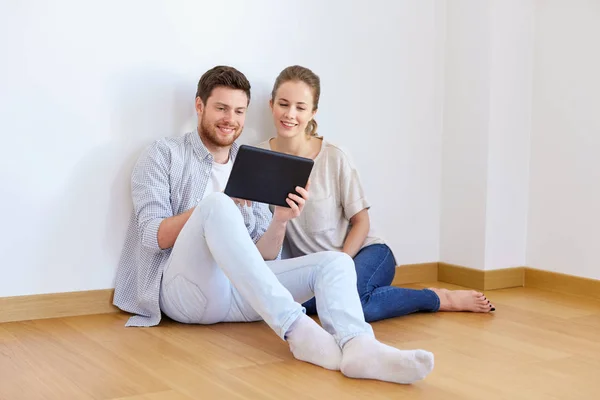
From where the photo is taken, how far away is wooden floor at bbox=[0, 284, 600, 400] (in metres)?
1.84

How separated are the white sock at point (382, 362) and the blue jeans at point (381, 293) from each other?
67cm

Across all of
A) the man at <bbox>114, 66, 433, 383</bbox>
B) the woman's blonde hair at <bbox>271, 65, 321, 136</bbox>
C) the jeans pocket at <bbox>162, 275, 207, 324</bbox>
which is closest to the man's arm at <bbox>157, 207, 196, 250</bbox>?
the man at <bbox>114, 66, 433, 383</bbox>

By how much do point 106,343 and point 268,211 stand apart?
733mm

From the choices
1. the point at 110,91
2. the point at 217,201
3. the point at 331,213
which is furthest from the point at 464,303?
the point at 110,91

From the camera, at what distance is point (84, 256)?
2.60 metres

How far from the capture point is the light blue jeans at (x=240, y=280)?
204 centimetres

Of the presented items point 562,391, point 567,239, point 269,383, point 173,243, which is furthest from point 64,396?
point 567,239

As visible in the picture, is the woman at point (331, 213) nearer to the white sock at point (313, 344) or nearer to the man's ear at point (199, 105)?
the man's ear at point (199, 105)

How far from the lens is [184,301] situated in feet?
7.80

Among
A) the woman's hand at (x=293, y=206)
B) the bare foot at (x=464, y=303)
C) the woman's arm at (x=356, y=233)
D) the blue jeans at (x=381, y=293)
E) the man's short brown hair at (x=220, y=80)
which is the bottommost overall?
the bare foot at (x=464, y=303)

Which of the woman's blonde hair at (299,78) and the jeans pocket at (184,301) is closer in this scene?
the jeans pocket at (184,301)

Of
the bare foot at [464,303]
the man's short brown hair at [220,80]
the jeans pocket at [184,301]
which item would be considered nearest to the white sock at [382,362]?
the jeans pocket at [184,301]

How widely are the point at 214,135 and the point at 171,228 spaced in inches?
15.0

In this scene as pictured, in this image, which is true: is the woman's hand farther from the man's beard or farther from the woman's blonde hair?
the woman's blonde hair
